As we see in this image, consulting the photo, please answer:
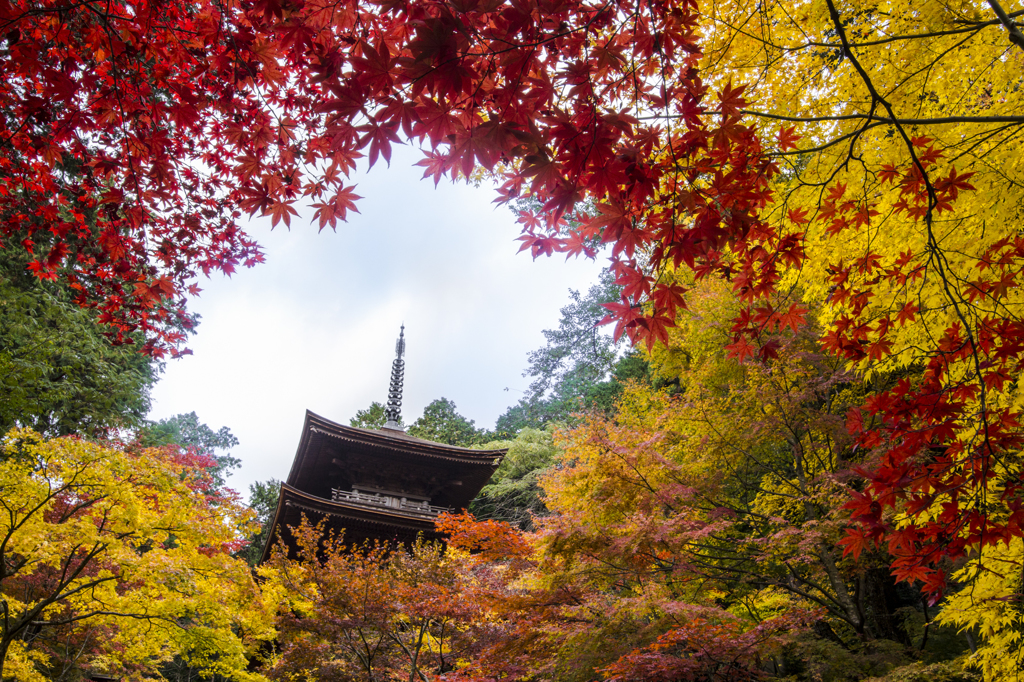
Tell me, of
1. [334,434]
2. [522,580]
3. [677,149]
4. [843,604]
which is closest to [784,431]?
[843,604]

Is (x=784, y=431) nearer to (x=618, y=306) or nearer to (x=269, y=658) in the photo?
(x=618, y=306)

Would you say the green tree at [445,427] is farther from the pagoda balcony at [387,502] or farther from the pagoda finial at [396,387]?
the pagoda balcony at [387,502]

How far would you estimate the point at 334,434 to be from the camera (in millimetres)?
10797

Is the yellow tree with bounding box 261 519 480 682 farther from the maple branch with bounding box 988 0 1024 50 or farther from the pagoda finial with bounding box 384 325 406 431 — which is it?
the pagoda finial with bounding box 384 325 406 431

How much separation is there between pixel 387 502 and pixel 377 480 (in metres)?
0.71

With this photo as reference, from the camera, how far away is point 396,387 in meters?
17.9

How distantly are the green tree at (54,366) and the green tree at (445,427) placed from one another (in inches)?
444

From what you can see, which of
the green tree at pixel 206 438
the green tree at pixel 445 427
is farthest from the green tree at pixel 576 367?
the green tree at pixel 206 438

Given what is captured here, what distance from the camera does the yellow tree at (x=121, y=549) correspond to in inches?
219

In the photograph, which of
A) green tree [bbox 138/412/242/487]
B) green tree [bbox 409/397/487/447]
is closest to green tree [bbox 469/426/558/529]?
green tree [bbox 409/397/487/447]

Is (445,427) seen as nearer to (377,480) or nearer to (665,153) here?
(377,480)

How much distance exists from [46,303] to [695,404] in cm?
1304

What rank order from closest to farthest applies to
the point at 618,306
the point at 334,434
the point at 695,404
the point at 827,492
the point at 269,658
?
the point at 618,306
the point at 827,492
the point at 695,404
the point at 269,658
the point at 334,434

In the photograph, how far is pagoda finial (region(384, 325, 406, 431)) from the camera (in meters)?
16.1
